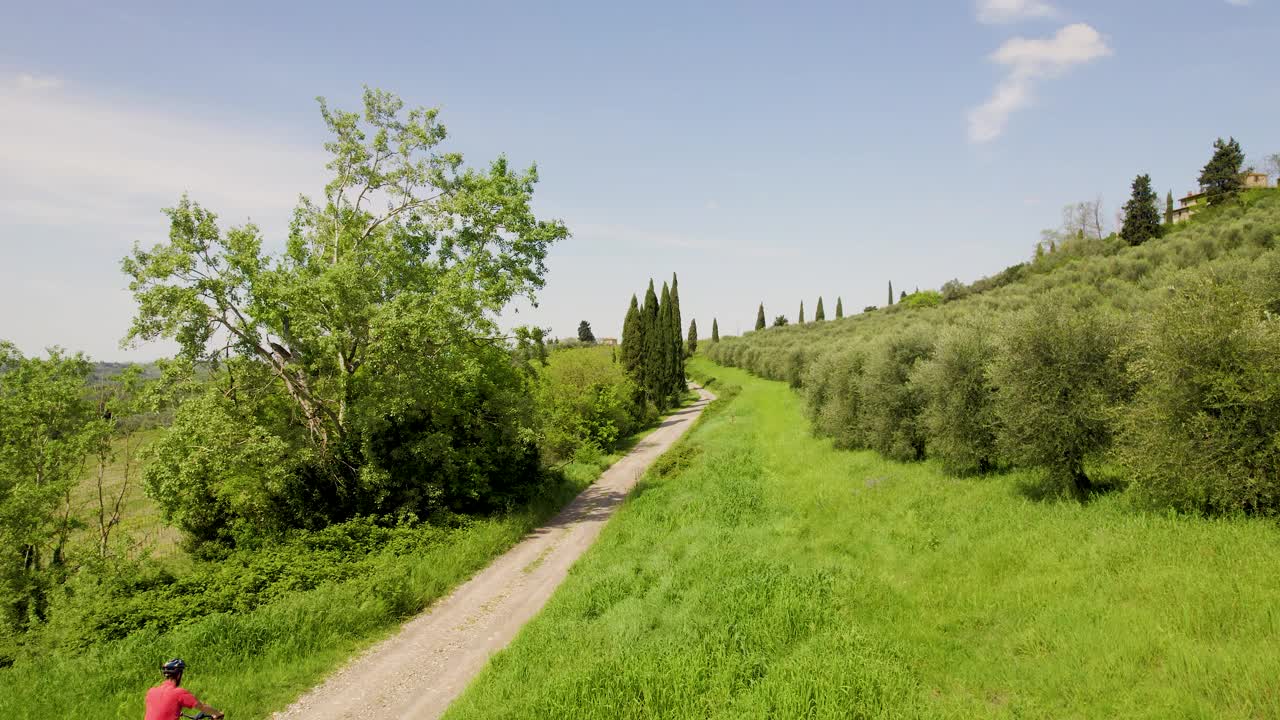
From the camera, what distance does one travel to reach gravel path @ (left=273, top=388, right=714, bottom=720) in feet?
36.4

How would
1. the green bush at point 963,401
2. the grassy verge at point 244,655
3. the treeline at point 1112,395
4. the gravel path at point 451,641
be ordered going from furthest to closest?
the green bush at point 963,401, the treeline at point 1112,395, the gravel path at point 451,641, the grassy verge at point 244,655

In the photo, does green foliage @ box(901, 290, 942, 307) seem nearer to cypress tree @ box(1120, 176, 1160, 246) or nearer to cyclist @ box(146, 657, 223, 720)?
cypress tree @ box(1120, 176, 1160, 246)

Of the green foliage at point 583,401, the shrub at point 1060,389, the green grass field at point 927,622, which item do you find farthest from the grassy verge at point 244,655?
the shrub at point 1060,389

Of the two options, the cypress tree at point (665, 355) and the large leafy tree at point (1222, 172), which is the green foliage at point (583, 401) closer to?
the cypress tree at point (665, 355)

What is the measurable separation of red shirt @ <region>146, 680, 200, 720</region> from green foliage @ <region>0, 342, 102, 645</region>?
13.4m

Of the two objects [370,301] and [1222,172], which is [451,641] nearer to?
[370,301]

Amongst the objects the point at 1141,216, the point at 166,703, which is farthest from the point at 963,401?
the point at 1141,216

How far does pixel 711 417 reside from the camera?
56375 mm

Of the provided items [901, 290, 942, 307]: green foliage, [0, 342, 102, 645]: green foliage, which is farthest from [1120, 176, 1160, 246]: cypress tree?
[0, 342, 102, 645]: green foliage

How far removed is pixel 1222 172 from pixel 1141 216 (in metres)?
15.9

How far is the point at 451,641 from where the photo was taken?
13828mm

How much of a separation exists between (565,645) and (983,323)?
1935 cm

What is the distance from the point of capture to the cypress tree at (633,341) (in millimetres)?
60281

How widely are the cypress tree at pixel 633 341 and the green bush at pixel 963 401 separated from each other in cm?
3947
